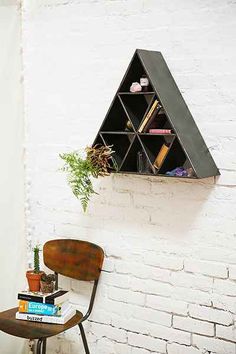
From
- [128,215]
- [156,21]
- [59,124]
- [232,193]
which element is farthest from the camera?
[59,124]

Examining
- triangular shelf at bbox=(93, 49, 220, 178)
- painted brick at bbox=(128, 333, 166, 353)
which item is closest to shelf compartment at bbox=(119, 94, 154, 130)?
triangular shelf at bbox=(93, 49, 220, 178)

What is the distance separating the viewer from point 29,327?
266cm

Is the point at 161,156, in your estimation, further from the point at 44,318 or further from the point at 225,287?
the point at 44,318

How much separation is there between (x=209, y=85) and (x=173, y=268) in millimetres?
887

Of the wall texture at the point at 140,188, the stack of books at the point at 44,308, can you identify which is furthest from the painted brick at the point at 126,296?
the stack of books at the point at 44,308

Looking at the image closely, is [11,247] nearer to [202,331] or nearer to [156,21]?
[202,331]

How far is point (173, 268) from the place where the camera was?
2.70 meters

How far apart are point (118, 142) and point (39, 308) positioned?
0.90 m

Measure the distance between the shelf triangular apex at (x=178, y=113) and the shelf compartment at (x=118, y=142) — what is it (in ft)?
0.89

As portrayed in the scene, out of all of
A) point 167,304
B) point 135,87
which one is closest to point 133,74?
point 135,87

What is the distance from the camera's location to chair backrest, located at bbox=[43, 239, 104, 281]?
2859 millimetres

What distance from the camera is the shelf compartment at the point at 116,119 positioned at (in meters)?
2.58

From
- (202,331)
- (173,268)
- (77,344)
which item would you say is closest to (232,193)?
(173,268)

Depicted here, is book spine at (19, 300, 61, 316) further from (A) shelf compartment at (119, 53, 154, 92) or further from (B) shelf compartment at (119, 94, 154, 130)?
(A) shelf compartment at (119, 53, 154, 92)
